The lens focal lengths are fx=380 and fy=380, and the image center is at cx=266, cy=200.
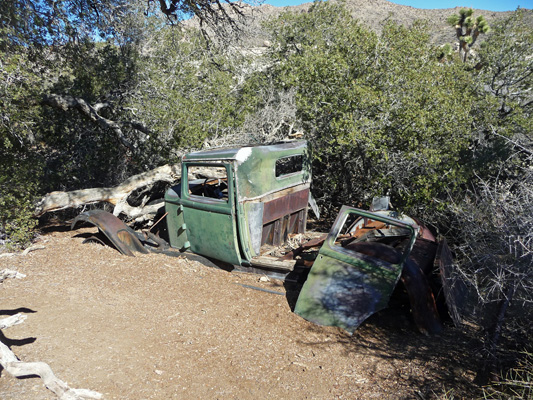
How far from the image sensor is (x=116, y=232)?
19.0ft

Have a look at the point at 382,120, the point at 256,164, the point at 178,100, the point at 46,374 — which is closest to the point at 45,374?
the point at 46,374

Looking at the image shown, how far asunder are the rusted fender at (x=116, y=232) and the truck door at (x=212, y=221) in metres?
0.93

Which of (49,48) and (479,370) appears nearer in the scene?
(479,370)

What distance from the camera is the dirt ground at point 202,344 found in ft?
10.1

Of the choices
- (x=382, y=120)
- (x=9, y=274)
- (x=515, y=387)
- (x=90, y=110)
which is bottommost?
(x=515, y=387)

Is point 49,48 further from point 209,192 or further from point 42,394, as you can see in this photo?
point 42,394

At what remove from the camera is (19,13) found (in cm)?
718

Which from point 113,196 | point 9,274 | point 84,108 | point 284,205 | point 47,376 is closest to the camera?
point 47,376

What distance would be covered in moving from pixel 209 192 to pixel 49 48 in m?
5.51

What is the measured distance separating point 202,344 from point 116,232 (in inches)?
110

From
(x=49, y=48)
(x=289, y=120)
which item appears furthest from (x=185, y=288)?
(x=49, y=48)

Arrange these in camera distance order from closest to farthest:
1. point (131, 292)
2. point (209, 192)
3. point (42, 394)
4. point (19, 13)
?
point (42, 394)
point (131, 292)
point (209, 192)
point (19, 13)

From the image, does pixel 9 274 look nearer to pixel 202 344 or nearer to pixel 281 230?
pixel 202 344

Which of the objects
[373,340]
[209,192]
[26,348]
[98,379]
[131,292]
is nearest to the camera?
[98,379]
